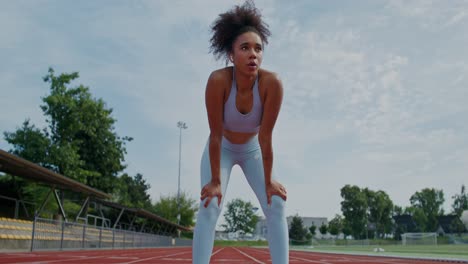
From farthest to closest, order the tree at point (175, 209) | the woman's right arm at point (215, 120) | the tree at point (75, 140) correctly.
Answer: the tree at point (175, 209) → the tree at point (75, 140) → the woman's right arm at point (215, 120)

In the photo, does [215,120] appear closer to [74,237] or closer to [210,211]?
[210,211]

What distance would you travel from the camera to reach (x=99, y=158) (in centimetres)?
3177

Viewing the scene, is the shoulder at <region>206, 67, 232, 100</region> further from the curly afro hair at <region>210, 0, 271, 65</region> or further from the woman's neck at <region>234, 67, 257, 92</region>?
the curly afro hair at <region>210, 0, 271, 65</region>

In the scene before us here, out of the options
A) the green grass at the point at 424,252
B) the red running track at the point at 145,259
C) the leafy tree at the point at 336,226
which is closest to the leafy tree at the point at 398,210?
the leafy tree at the point at 336,226

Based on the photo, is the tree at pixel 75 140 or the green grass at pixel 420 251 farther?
the tree at pixel 75 140

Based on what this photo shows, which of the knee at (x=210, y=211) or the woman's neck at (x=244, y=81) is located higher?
the woman's neck at (x=244, y=81)

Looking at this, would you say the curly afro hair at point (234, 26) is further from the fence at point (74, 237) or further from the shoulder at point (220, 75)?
the fence at point (74, 237)

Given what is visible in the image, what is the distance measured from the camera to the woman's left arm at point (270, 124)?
271cm

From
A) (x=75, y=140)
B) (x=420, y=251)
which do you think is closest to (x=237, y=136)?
(x=420, y=251)

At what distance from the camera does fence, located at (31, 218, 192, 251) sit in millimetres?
13310

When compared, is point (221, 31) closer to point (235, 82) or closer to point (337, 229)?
point (235, 82)

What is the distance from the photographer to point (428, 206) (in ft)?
300

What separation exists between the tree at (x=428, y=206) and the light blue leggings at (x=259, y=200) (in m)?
94.9

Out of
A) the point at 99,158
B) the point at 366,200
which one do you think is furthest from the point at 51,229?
the point at 366,200
